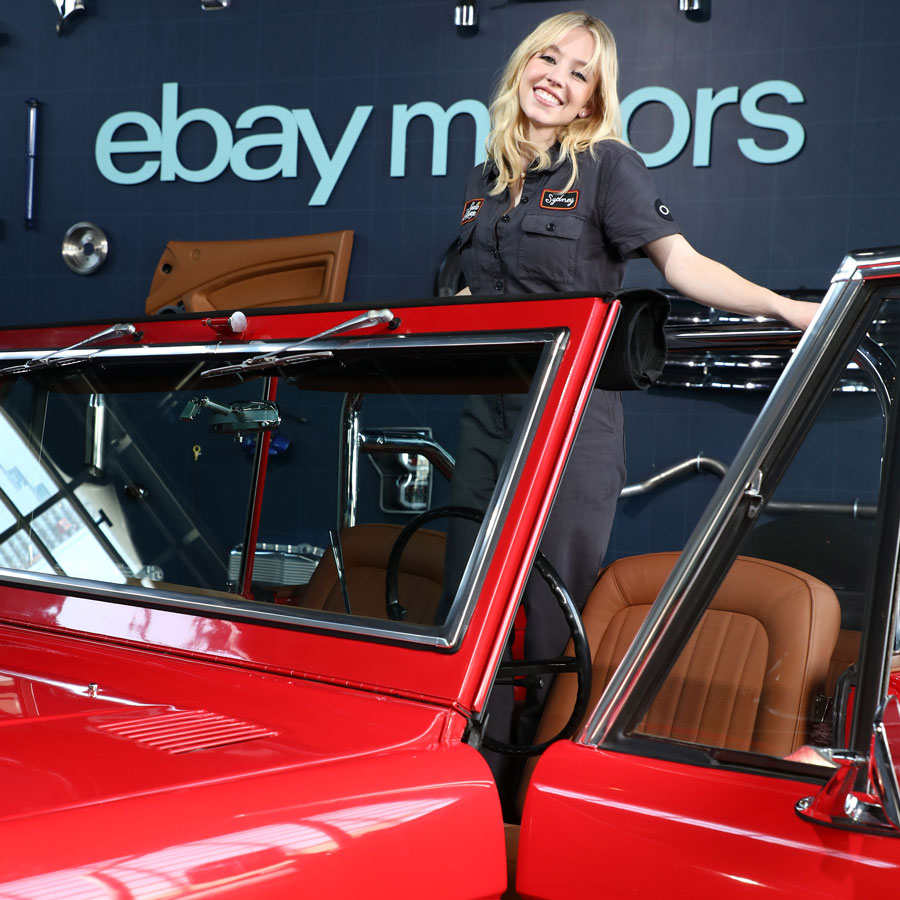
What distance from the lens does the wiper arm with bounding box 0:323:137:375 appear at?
5.65ft

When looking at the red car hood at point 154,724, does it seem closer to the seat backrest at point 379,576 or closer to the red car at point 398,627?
the red car at point 398,627

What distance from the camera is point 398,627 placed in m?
1.30

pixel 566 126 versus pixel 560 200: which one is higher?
pixel 566 126

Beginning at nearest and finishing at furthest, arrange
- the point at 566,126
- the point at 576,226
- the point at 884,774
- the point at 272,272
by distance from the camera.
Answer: the point at 884,774, the point at 576,226, the point at 566,126, the point at 272,272

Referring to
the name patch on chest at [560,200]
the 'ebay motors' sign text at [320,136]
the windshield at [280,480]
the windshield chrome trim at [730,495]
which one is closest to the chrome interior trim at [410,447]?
the windshield at [280,480]

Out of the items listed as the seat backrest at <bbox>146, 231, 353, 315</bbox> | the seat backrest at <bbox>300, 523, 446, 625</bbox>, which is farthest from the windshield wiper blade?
the seat backrest at <bbox>146, 231, 353, 315</bbox>

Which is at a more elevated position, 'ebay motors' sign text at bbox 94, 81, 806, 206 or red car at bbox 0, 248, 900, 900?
'ebay motors' sign text at bbox 94, 81, 806, 206

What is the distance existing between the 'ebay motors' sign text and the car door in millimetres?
4036

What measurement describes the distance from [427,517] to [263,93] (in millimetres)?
4692

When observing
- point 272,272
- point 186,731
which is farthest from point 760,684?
point 272,272

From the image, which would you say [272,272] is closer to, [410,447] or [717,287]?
[717,287]

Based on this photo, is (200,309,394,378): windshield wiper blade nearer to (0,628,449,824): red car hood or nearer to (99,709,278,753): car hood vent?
(0,628,449,824): red car hood

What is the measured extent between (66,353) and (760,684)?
1.19 metres

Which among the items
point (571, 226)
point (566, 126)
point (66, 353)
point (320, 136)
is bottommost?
point (66, 353)
